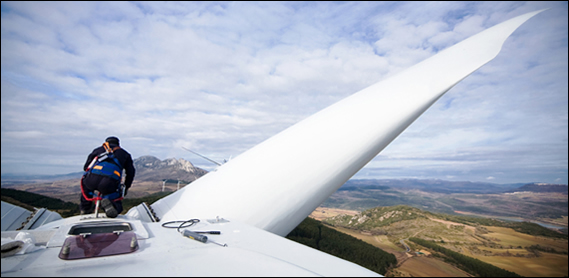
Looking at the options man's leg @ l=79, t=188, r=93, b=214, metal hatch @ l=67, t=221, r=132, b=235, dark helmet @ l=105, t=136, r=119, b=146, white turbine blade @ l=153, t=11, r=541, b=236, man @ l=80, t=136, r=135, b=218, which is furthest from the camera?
dark helmet @ l=105, t=136, r=119, b=146

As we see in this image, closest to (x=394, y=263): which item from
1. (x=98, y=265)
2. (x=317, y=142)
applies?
(x=317, y=142)

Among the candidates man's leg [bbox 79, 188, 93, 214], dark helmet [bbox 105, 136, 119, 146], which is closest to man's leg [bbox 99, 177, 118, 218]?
man's leg [bbox 79, 188, 93, 214]

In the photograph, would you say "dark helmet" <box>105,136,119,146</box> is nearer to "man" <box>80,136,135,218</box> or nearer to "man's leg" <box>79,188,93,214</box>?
"man" <box>80,136,135,218</box>

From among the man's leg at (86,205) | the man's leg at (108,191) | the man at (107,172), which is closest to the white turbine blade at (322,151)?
the man's leg at (108,191)

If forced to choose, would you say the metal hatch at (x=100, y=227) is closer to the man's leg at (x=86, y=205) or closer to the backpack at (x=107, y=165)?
the backpack at (x=107, y=165)

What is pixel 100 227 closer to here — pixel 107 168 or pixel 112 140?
pixel 107 168

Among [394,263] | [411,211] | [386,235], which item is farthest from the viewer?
[411,211]

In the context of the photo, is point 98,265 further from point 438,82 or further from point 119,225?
point 438,82
